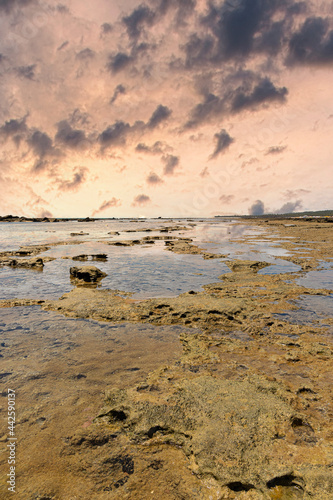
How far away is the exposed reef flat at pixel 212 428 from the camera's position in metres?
2.49

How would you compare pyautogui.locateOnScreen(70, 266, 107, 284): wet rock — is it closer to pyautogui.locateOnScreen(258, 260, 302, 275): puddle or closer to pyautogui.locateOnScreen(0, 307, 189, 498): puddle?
pyautogui.locateOnScreen(0, 307, 189, 498): puddle

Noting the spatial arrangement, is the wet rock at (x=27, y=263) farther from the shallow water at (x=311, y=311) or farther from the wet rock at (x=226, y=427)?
the shallow water at (x=311, y=311)

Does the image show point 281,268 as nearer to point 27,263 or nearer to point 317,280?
point 317,280

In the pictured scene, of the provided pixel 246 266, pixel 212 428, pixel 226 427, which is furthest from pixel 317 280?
pixel 212 428

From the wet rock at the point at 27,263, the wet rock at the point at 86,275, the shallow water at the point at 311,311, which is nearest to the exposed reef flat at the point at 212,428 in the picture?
the shallow water at the point at 311,311

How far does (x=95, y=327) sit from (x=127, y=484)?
441 centimetres

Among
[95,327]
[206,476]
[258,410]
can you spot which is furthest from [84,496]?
[95,327]

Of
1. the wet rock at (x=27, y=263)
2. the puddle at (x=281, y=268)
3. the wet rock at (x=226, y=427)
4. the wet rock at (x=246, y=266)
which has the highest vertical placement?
the wet rock at (x=27, y=263)

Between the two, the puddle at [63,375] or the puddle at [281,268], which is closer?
the puddle at [63,375]

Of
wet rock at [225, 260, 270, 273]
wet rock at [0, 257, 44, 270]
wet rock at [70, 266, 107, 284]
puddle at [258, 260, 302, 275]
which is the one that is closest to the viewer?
wet rock at [70, 266, 107, 284]

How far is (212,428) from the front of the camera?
304cm

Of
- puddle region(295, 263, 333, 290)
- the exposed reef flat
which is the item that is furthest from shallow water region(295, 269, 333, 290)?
the exposed reef flat

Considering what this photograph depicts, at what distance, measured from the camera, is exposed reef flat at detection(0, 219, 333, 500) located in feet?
8.17

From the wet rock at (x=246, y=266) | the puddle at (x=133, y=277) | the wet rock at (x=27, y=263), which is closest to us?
the puddle at (x=133, y=277)
